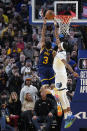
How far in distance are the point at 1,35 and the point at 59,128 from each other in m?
5.98

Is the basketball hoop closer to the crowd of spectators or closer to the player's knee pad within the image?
the crowd of spectators

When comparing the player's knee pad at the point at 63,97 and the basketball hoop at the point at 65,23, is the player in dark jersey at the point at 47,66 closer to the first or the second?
the player's knee pad at the point at 63,97

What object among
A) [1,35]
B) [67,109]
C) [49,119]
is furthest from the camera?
[1,35]

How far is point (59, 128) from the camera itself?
56.5 ft

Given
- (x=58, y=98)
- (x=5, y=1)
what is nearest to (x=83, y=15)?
(x=58, y=98)

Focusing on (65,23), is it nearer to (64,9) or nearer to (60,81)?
(64,9)

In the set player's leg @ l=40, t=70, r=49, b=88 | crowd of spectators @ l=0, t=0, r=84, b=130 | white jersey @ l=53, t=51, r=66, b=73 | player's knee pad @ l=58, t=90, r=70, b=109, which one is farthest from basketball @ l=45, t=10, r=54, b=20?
player's knee pad @ l=58, t=90, r=70, b=109

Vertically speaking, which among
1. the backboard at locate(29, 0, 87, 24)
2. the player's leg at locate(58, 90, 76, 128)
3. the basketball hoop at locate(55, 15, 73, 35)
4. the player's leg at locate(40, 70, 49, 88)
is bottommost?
the player's leg at locate(58, 90, 76, 128)

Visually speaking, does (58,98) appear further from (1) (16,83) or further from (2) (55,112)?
(1) (16,83)

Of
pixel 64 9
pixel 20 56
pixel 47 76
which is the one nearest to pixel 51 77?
pixel 47 76

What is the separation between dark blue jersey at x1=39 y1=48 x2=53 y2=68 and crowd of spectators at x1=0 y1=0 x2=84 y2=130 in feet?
3.68

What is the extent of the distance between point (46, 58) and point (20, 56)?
13.3 ft

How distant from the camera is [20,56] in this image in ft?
65.3

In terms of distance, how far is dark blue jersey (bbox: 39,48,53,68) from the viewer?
15.9 m
